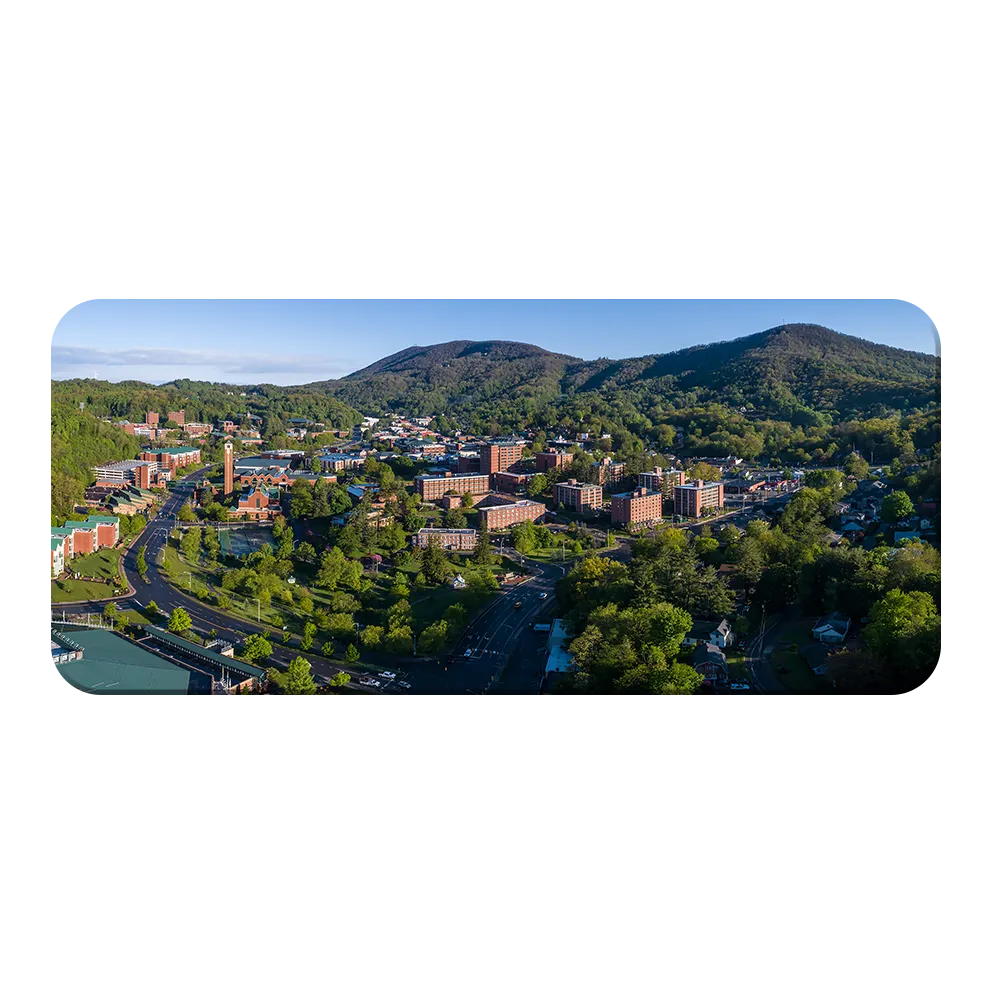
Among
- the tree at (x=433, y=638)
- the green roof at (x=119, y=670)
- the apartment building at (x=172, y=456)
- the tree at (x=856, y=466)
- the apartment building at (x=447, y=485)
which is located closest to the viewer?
the green roof at (x=119, y=670)

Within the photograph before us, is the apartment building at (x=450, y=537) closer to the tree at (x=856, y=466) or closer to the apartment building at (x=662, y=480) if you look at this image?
the apartment building at (x=662, y=480)

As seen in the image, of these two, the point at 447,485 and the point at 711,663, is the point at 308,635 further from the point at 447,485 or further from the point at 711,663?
the point at 711,663

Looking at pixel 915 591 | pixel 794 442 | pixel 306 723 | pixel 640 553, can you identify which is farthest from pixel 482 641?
pixel 794 442

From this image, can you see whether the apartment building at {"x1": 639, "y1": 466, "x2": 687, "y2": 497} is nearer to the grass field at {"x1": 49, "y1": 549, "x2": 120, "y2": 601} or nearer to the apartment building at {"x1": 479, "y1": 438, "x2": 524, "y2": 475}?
the apartment building at {"x1": 479, "y1": 438, "x2": 524, "y2": 475}

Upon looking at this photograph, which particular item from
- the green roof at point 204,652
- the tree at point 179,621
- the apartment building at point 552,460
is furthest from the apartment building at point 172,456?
the apartment building at point 552,460

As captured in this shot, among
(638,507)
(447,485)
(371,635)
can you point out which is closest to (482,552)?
(447,485)

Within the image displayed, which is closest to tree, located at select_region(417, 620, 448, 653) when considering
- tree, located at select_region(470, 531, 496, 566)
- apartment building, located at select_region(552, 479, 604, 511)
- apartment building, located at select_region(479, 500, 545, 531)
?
tree, located at select_region(470, 531, 496, 566)
